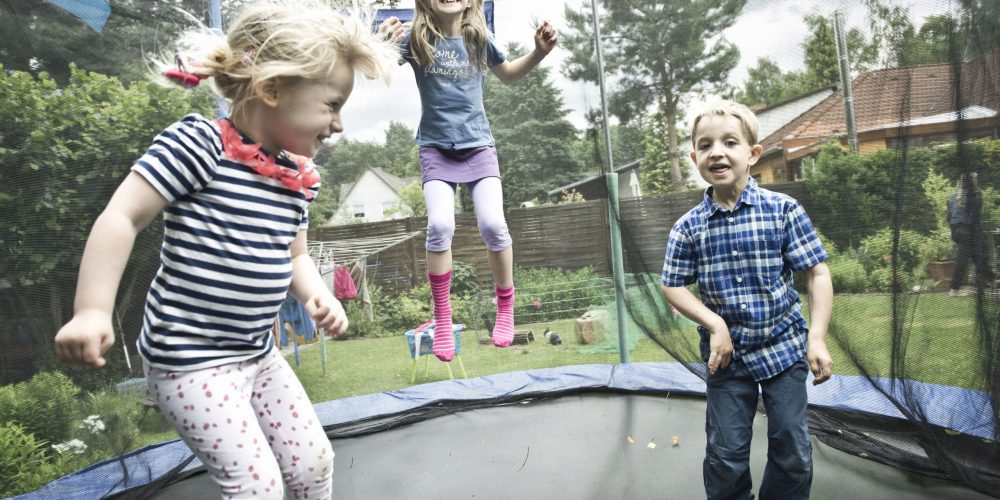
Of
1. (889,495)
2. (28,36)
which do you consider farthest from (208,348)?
(889,495)

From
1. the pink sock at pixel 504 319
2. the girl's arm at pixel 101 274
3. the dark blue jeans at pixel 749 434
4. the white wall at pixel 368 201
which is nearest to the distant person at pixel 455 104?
the pink sock at pixel 504 319

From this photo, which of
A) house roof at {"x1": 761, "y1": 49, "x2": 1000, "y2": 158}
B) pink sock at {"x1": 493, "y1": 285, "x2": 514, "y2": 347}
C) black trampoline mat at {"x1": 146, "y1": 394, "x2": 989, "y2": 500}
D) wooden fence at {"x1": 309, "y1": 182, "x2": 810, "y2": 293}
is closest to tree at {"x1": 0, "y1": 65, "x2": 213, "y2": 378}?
black trampoline mat at {"x1": 146, "y1": 394, "x2": 989, "y2": 500}

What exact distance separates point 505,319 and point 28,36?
1628 millimetres

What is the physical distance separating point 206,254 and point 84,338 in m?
0.21

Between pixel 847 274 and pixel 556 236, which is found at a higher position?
pixel 556 236

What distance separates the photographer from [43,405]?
1.90m

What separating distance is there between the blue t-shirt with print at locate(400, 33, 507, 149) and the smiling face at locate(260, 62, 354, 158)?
0.79 m

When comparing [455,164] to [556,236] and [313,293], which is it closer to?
[313,293]

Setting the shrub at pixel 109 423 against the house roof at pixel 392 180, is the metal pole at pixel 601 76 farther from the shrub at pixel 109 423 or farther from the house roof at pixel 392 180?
the shrub at pixel 109 423

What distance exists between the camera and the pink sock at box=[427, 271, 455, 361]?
6.62ft

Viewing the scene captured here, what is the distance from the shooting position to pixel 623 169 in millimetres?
2662

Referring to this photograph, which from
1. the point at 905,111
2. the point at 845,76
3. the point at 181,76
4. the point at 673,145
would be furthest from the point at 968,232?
the point at 181,76

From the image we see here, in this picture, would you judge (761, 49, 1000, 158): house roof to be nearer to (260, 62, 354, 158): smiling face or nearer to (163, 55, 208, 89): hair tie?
(260, 62, 354, 158): smiling face

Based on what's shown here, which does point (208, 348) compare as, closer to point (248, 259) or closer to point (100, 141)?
point (248, 259)
